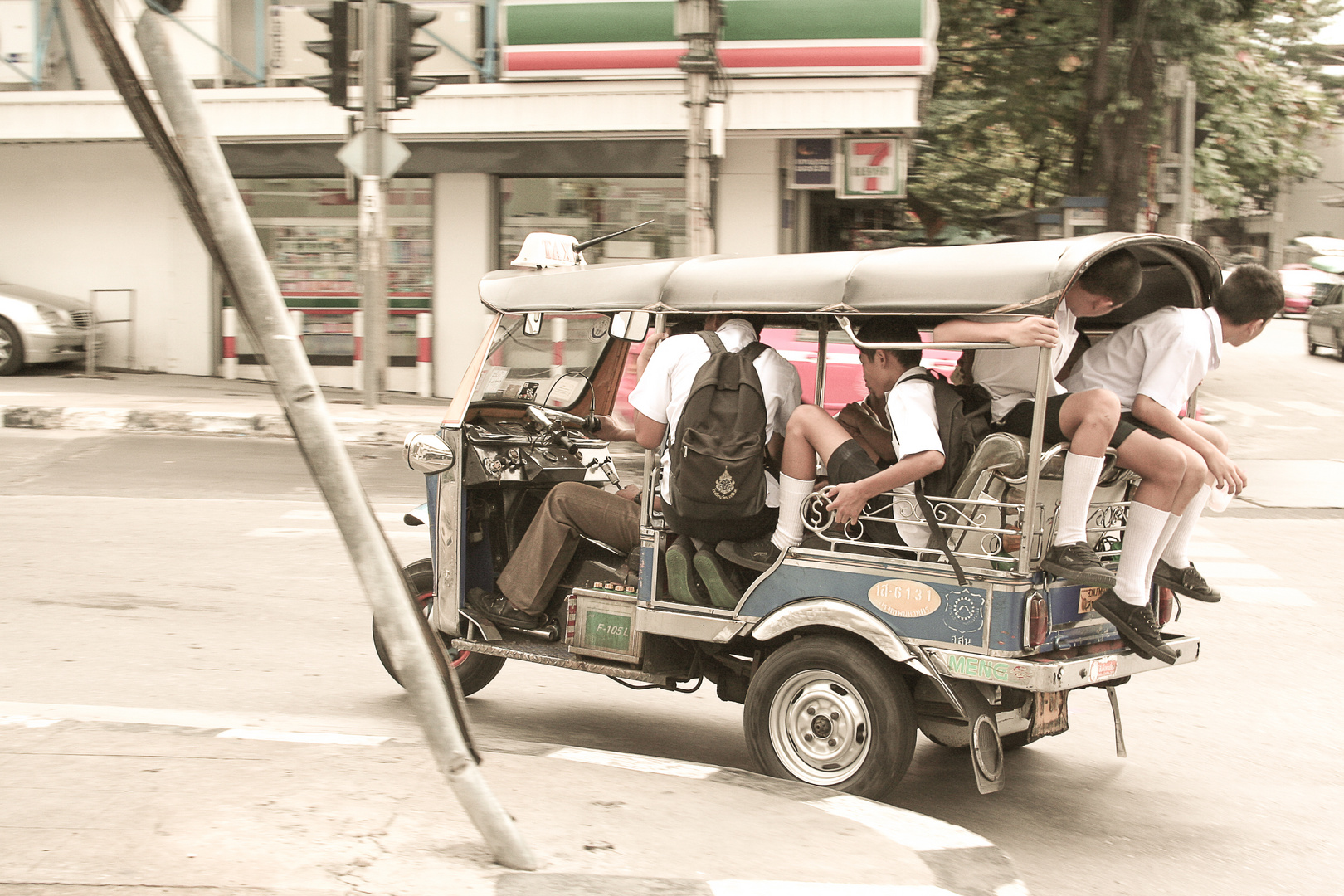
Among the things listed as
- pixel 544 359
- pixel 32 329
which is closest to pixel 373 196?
pixel 32 329

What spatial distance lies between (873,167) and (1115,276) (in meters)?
11.4

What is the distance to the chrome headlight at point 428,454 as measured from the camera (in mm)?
5414

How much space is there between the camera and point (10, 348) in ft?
55.0

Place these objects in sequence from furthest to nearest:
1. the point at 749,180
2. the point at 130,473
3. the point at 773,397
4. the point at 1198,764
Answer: the point at 749,180 → the point at 130,473 → the point at 1198,764 → the point at 773,397

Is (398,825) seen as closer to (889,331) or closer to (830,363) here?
(889,331)

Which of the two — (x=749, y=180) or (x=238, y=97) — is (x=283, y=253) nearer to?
(x=238, y=97)

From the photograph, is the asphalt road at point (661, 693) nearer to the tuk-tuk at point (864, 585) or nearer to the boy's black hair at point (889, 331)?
the tuk-tuk at point (864, 585)

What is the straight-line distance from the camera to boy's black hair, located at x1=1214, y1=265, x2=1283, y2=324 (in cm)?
464

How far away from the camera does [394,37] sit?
12.3 metres

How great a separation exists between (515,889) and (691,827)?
28.9 inches

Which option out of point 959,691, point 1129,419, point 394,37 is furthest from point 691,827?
point 394,37

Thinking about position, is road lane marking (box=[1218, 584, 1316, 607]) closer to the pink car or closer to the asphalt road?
the asphalt road

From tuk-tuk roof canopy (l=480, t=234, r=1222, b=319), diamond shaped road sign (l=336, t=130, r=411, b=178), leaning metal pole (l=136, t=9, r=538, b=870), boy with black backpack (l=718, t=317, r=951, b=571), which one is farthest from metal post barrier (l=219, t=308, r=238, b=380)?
leaning metal pole (l=136, t=9, r=538, b=870)

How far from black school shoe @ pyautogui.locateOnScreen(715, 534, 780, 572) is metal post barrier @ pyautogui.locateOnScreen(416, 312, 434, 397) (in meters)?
12.4
